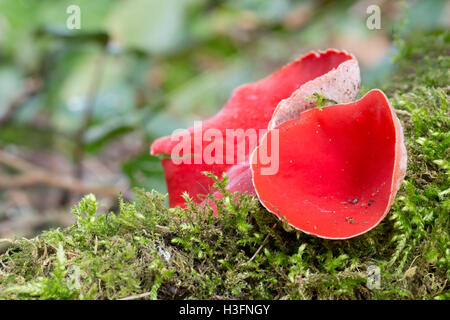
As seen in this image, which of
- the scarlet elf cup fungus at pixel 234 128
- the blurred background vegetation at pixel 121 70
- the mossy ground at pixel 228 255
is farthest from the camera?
the blurred background vegetation at pixel 121 70

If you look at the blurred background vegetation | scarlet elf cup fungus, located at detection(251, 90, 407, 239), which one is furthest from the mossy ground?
the blurred background vegetation

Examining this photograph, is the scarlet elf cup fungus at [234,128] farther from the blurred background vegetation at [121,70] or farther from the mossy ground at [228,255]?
the blurred background vegetation at [121,70]

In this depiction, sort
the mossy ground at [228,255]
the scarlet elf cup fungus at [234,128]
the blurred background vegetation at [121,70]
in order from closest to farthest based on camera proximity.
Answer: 1. the mossy ground at [228,255]
2. the scarlet elf cup fungus at [234,128]
3. the blurred background vegetation at [121,70]

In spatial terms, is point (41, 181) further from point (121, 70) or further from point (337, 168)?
point (337, 168)

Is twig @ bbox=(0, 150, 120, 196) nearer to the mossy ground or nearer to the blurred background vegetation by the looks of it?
the blurred background vegetation

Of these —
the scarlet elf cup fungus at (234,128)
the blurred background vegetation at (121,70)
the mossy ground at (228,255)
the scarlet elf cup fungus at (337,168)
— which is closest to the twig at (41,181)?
the blurred background vegetation at (121,70)

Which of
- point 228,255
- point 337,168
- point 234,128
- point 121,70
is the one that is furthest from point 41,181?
point 337,168
